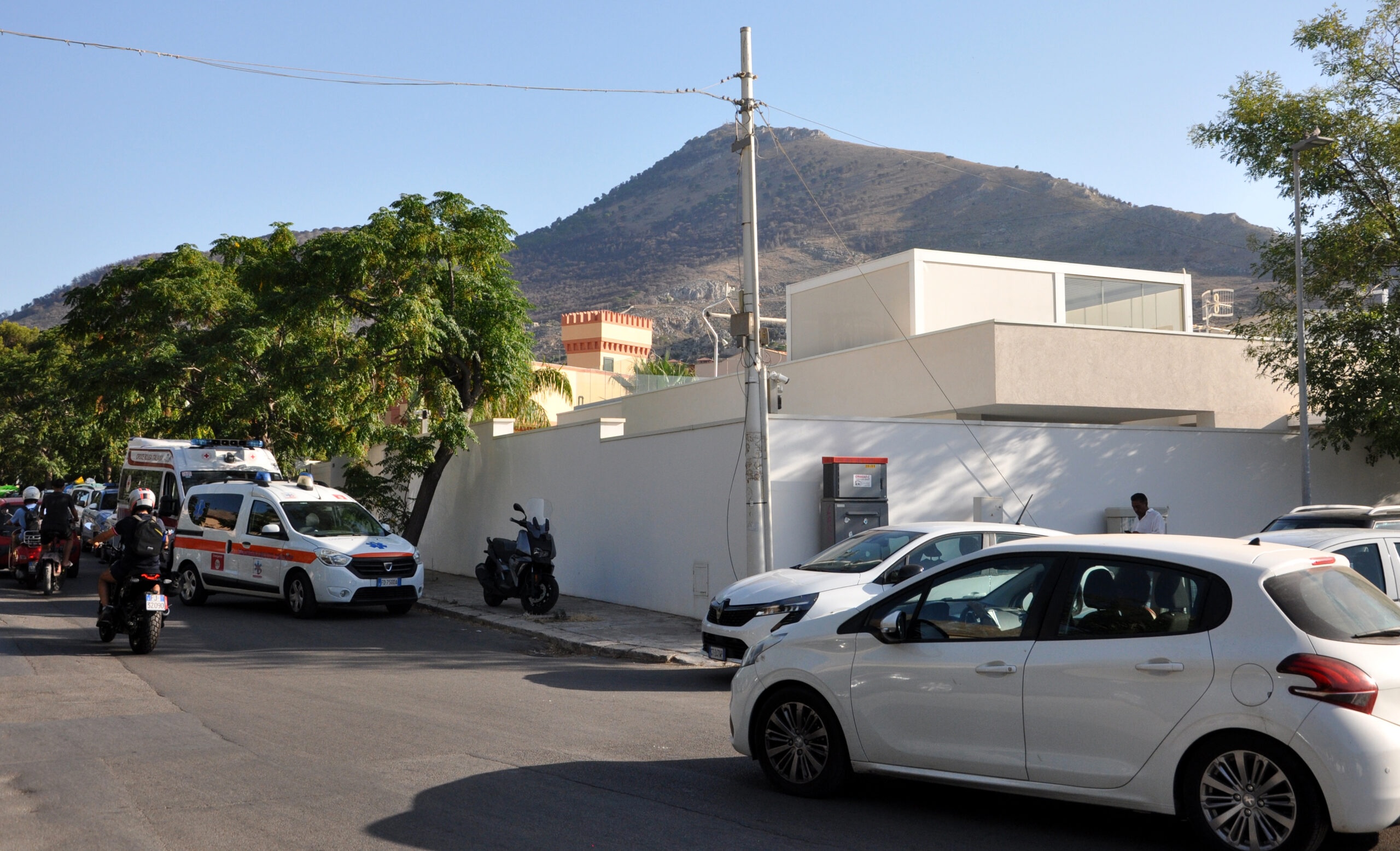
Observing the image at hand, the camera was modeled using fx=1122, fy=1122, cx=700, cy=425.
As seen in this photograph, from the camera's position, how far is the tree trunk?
23.7 m

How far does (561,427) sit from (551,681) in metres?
9.77

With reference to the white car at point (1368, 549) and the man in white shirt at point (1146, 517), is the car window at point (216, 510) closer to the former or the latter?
the man in white shirt at point (1146, 517)

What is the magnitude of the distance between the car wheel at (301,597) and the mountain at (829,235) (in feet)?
300

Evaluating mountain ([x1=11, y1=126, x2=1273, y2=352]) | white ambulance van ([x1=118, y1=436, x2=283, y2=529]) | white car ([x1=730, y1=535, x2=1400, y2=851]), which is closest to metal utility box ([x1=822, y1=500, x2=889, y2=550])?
white car ([x1=730, y1=535, x2=1400, y2=851])

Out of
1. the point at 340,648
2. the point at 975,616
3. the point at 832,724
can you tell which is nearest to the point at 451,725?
the point at 832,724

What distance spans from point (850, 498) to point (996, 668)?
9616 millimetres

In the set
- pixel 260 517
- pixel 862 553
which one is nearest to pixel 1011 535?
pixel 862 553

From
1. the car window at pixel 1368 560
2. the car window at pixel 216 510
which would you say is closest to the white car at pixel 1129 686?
the car window at pixel 1368 560

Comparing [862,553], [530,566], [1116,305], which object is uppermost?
[1116,305]

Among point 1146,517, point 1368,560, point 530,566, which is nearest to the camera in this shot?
point 1368,560

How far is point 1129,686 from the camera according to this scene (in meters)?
5.38

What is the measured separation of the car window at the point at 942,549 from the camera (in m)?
11.6

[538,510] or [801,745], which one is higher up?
[538,510]

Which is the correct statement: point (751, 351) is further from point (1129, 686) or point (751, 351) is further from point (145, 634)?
point (1129, 686)
